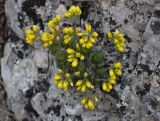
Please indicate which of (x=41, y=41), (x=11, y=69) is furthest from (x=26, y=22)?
(x=11, y=69)

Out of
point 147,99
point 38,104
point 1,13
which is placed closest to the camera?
point 147,99

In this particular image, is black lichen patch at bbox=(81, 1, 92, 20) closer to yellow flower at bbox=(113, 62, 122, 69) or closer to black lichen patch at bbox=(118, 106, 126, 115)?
yellow flower at bbox=(113, 62, 122, 69)

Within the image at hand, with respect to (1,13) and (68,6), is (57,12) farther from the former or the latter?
(1,13)

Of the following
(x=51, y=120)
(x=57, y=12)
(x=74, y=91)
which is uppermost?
(x=57, y=12)

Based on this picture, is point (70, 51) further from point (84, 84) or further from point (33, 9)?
point (33, 9)

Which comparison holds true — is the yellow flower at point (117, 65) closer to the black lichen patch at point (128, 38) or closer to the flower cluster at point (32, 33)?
the black lichen patch at point (128, 38)

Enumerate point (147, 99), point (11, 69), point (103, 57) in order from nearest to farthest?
point (147, 99)
point (103, 57)
point (11, 69)

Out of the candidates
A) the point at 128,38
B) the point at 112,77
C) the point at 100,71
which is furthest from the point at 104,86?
the point at 128,38
